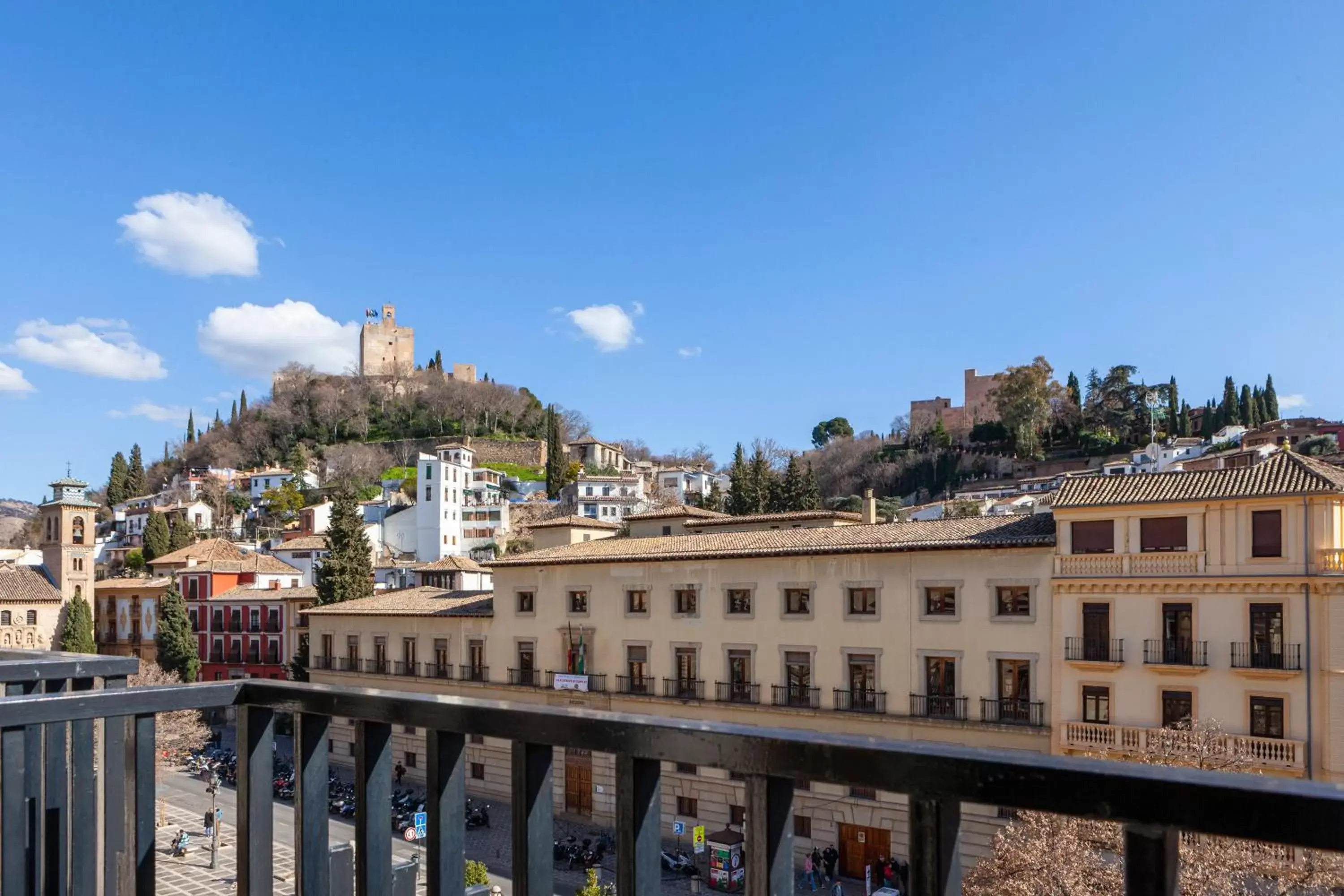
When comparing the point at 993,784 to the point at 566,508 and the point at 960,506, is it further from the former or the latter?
the point at 566,508

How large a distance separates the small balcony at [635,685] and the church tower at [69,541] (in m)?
34.1

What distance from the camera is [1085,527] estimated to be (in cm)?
2027

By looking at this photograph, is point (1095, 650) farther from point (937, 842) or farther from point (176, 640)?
point (176, 640)

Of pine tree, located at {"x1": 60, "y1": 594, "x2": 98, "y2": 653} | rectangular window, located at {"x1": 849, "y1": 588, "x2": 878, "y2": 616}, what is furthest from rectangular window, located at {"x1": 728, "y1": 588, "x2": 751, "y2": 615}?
pine tree, located at {"x1": 60, "y1": 594, "x2": 98, "y2": 653}

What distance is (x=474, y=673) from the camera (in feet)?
97.9

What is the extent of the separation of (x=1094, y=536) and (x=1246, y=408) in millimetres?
61582

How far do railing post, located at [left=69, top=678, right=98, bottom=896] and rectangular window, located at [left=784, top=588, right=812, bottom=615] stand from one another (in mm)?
21596

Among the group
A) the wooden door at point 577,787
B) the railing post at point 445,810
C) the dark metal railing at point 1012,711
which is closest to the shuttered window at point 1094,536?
the dark metal railing at point 1012,711

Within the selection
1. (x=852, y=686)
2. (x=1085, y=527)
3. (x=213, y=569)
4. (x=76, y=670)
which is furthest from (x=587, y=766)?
(x=213, y=569)

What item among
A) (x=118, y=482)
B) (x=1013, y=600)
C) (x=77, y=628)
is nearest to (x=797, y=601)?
(x=1013, y=600)

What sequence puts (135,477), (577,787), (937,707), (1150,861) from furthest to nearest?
(135,477) < (577,787) < (937,707) < (1150,861)

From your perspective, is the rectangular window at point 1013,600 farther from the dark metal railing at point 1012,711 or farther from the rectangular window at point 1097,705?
the rectangular window at point 1097,705

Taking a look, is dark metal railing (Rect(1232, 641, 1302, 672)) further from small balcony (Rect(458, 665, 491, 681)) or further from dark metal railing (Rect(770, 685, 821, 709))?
small balcony (Rect(458, 665, 491, 681))

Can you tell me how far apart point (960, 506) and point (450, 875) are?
51813mm
